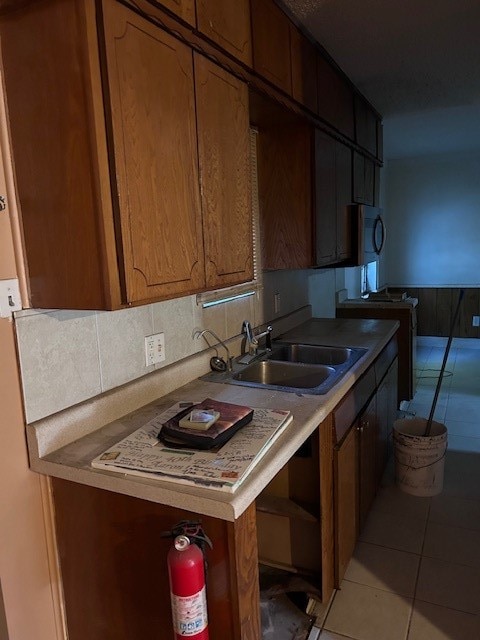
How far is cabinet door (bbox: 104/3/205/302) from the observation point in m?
1.11

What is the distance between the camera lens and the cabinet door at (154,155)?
1113 mm

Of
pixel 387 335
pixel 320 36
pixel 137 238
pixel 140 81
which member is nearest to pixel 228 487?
pixel 137 238

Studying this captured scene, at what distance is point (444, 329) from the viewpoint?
224 inches

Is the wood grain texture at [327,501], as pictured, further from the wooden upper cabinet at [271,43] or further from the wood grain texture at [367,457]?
the wooden upper cabinet at [271,43]

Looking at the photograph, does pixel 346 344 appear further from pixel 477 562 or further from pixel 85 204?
pixel 85 204

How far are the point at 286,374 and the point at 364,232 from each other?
147 cm

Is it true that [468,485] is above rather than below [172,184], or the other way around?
below

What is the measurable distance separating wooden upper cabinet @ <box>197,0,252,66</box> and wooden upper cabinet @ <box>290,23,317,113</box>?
433mm

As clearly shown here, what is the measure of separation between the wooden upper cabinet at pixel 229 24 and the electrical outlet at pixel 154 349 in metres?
1.00

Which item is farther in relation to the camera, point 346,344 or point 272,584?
point 346,344

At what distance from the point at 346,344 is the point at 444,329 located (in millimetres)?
3830

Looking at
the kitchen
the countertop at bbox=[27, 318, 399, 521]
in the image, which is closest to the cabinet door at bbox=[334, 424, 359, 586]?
the countertop at bbox=[27, 318, 399, 521]

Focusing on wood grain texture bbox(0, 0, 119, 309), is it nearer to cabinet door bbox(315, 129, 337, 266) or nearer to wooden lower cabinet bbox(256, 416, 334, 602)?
wooden lower cabinet bbox(256, 416, 334, 602)

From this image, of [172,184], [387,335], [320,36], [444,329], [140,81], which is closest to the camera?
[140,81]
